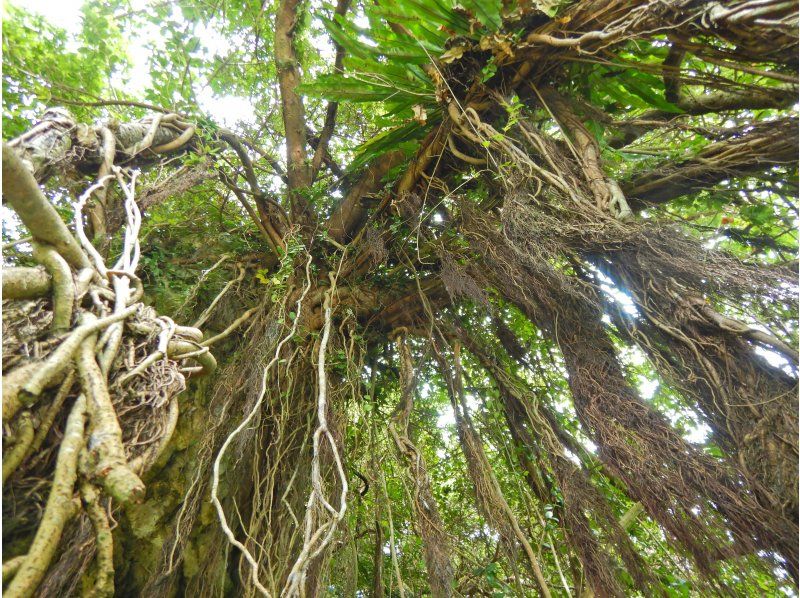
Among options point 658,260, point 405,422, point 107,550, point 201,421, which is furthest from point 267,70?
point 107,550

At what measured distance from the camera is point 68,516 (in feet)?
2.16

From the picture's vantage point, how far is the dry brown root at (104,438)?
0.65 metres

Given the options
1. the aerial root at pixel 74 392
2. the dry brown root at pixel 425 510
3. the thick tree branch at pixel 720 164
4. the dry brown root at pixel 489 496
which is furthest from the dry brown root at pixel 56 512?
the thick tree branch at pixel 720 164

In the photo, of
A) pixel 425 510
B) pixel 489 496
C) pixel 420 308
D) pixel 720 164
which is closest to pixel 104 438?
pixel 425 510

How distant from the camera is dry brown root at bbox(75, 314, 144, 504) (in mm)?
653

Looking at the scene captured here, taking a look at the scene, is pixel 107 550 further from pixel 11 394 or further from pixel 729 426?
pixel 729 426

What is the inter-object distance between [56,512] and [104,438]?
0.12m

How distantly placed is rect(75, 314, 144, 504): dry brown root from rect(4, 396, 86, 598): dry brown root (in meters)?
0.02

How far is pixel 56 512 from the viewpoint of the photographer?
0.64 meters

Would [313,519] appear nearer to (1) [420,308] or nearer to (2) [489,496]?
(2) [489,496]

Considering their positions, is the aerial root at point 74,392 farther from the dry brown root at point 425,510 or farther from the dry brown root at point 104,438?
the dry brown root at point 425,510

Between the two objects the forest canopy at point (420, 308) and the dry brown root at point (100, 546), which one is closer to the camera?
the dry brown root at point (100, 546)

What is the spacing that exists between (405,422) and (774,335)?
4.07ft

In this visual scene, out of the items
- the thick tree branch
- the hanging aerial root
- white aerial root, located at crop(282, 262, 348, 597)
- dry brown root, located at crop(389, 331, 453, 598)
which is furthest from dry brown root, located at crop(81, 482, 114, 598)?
the thick tree branch
